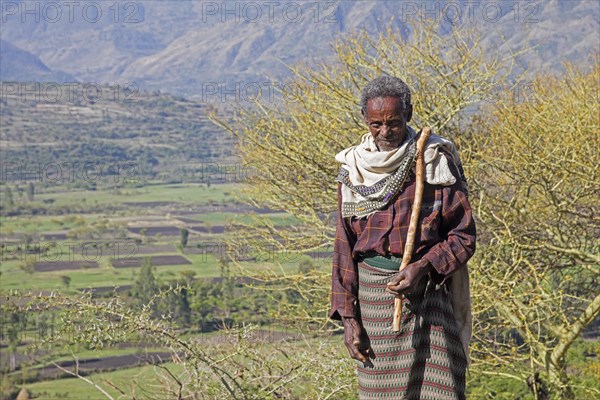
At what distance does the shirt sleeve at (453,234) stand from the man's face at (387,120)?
22 centimetres

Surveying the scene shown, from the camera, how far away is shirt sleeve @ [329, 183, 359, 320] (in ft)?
10.5

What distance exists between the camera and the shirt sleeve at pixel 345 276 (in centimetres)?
321

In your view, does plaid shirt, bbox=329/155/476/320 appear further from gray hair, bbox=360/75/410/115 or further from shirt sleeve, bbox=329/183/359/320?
gray hair, bbox=360/75/410/115

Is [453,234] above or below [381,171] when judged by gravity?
below

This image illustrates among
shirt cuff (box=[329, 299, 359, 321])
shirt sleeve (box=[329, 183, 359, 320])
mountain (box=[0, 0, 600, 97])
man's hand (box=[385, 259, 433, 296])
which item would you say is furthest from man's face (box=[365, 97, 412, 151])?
mountain (box=[0, 0, 600, 97])

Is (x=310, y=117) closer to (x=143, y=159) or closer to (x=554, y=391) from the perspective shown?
(x=554, y=391)

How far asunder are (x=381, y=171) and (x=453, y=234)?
32 cm

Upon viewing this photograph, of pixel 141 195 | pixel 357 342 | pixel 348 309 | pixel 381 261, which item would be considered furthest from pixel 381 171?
pixel 141 195

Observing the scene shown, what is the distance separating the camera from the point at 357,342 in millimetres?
3172

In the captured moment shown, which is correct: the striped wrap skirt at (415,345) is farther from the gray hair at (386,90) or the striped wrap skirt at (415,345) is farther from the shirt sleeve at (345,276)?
the gray hair at (386,90)

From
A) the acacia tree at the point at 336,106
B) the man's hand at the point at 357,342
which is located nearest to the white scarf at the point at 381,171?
the man's hand at the point at 357,342

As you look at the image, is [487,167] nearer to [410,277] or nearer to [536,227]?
[536,227]

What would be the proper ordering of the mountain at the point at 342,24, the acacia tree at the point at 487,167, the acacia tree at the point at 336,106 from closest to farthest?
the acacia tree at the point at 487,167 → the acacia tree at the point at 336,106 → the mountain at the point at 342,24

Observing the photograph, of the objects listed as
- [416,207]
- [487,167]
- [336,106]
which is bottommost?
[487,167]
